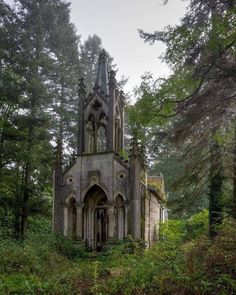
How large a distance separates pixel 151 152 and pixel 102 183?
401 cm

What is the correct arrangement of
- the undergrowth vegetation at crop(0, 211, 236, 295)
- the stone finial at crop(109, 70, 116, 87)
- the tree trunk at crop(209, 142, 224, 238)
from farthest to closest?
the stone finial at crop(109, 70, 116, 87) → the tree trunk at crop(209, 142, 224, 238) → the undergrowth vegetation at crop(0, 211, 236, 295)

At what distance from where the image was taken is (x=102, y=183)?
1588 cm

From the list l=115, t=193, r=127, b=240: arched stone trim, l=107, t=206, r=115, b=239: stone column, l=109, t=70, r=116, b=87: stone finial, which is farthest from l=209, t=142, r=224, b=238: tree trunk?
l=109, t=70, r=116, b=87: stone finial

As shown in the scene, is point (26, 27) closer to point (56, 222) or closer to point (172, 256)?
point (56, 222)

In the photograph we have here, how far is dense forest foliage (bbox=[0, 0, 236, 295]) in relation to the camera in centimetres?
726

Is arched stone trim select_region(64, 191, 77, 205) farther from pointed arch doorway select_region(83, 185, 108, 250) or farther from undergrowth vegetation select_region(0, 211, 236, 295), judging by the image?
undergrowth vegetation select_region(0, 211, 236, 295)

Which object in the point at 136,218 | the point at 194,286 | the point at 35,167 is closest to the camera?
the point at 194,286

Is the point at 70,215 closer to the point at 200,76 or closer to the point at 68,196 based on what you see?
the point at 68,196

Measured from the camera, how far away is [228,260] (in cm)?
695

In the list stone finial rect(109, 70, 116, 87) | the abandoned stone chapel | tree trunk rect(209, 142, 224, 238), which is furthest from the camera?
stone finial rect(109, 70, 116, 87)

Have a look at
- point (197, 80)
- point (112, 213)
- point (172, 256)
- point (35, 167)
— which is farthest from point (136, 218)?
point (197, 80)

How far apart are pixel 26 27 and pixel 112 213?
14.5m

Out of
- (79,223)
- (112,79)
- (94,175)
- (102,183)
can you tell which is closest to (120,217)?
(102,183)

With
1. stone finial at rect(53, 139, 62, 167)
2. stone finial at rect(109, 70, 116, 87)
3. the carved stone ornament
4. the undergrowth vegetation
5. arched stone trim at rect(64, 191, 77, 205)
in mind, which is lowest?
the undergrowth vegetation
